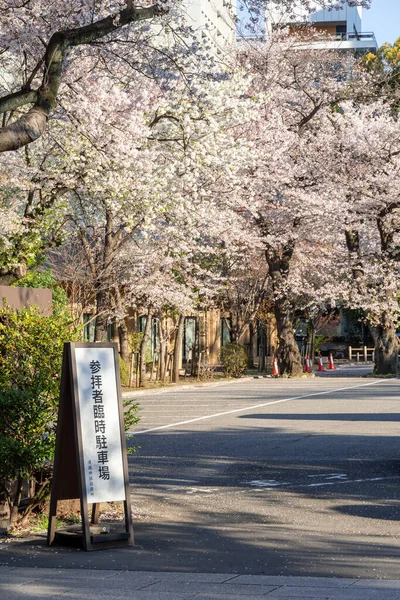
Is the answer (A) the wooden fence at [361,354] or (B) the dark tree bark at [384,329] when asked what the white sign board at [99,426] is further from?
(A) the wooden fence at [361,354]

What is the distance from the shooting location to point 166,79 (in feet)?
47.9

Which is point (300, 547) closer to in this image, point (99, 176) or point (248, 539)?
point (248, 539)

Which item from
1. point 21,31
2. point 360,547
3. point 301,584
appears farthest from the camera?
point 21,31

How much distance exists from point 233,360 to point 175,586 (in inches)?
1281

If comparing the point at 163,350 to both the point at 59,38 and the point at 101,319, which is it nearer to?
the point at 101,319

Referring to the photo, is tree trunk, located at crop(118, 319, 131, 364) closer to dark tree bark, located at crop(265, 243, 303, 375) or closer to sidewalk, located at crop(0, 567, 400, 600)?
dark tree bark, located at crop(265, 243, 303, 375)

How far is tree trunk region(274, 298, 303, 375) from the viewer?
131ft

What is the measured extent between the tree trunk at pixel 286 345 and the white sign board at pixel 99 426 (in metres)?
31.9

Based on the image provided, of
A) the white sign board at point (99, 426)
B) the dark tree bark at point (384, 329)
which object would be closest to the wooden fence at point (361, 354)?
the dark tree bark at point (384, 329)

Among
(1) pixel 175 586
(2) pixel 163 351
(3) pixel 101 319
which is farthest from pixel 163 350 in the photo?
(1) pixel 175 586

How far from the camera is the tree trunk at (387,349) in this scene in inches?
1583

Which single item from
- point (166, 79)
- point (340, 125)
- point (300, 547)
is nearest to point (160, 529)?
point (300, 547)

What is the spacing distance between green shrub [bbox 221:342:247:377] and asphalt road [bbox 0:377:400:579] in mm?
16596

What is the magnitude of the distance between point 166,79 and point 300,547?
854cm
